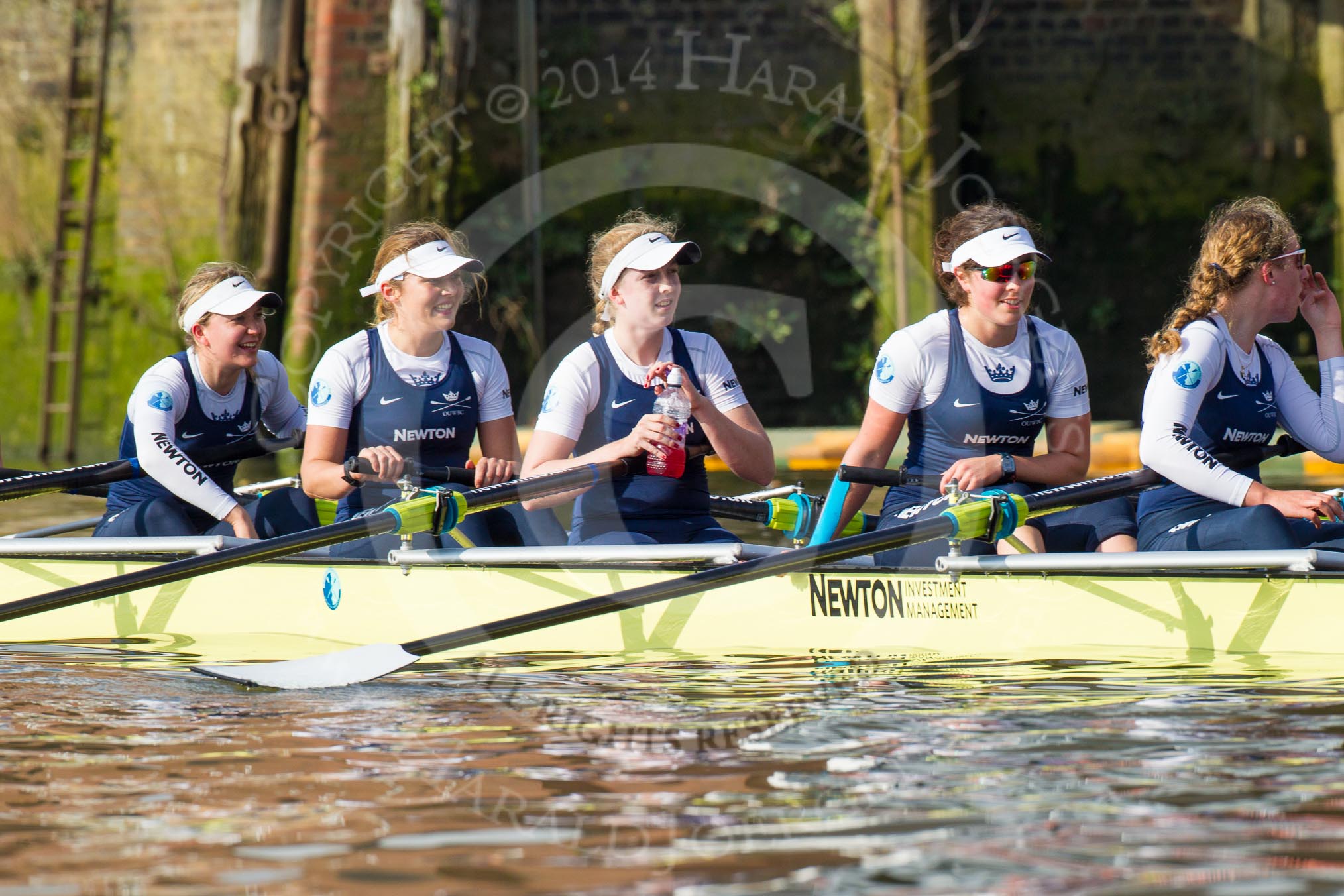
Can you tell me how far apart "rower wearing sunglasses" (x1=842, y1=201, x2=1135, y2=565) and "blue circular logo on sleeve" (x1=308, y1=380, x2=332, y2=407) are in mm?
1870

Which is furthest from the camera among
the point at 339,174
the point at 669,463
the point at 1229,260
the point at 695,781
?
the point at 339,174

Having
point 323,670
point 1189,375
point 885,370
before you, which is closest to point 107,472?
point 323,670

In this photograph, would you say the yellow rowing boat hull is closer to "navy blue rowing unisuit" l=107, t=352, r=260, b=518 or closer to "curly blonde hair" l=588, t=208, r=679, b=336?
"navy blue rowing unisuit" l=107, t=352, r=260, b=518

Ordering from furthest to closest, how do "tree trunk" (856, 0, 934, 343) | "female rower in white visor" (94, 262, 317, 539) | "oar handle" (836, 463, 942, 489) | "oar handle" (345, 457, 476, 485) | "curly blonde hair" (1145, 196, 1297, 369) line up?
"tree trunk" (856, 0, 934, 343), "female rower in white visor" (94, 262, 317, 539), "oar handle" (345, 457, 476, 485), "oar handle" (836, 463, 942, 489), "curly blonde hair" (1145, 196, 1297, 369)

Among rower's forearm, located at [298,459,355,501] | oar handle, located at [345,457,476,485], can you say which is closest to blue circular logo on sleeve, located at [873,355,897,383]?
oar handle, located at [345,457,476,485]

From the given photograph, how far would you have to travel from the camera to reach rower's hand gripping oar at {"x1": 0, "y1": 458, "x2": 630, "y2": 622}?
5668 mm

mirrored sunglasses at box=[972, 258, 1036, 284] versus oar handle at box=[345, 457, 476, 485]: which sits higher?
mirrored sunglasses at box=[972, 258, 1036, 284]

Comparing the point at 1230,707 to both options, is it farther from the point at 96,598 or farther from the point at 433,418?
the point at 96,598

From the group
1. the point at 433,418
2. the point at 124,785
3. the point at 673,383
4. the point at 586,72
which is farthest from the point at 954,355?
the point at 586,72

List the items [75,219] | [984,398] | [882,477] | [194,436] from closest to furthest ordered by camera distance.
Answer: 1. [882,477]
2. [984,398]
3. [194,436]
4. [75,219]

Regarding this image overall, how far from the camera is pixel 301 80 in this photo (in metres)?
13.7

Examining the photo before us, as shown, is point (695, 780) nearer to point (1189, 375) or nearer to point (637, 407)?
point (637, 407)

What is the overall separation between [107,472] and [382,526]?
1.55 metres

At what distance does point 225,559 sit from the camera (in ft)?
19.1
